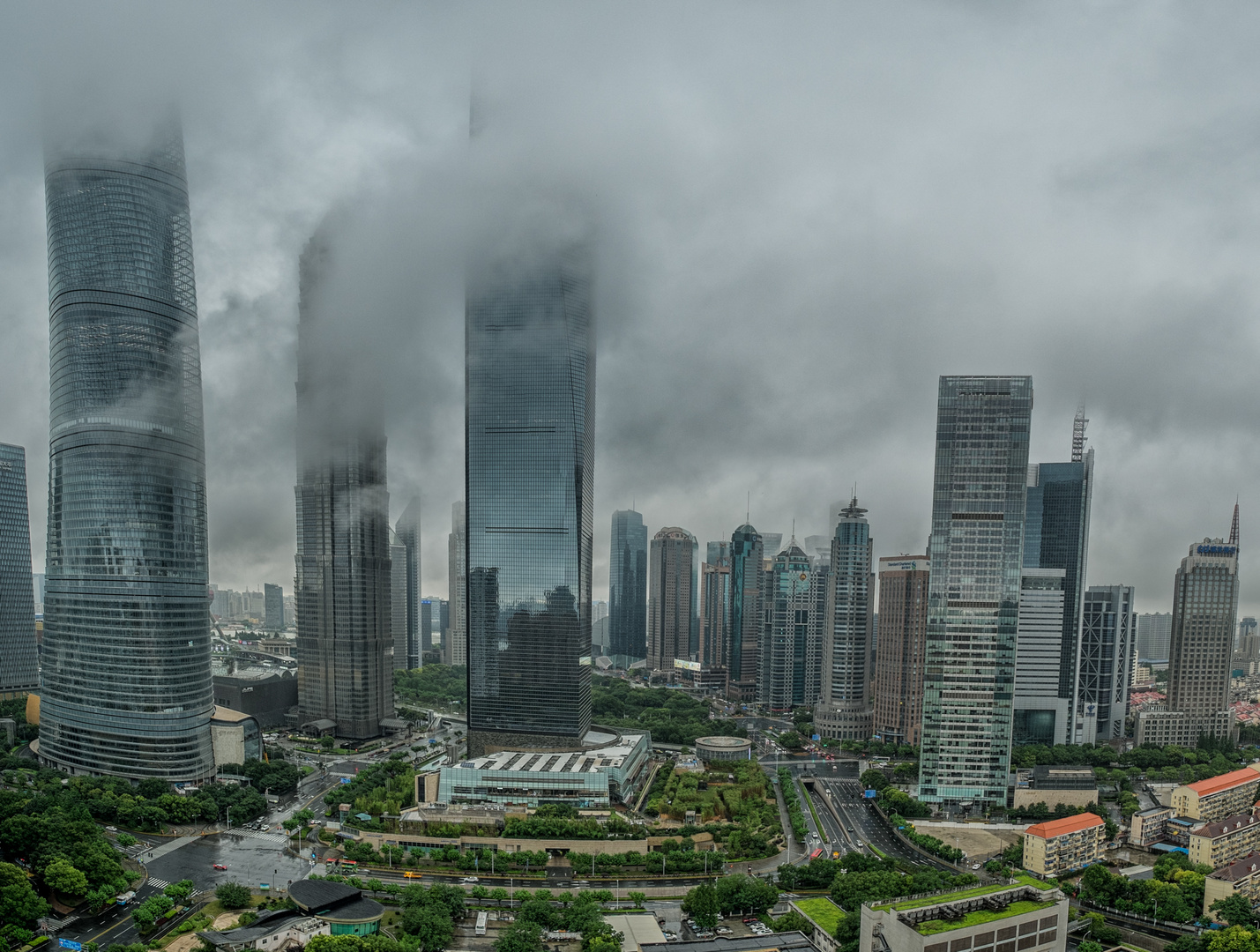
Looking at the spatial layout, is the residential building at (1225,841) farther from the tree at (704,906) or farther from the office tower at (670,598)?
the office tower at (670,598)

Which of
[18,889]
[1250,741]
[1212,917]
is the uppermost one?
[18,889]

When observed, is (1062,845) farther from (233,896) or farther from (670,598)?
(670,598)

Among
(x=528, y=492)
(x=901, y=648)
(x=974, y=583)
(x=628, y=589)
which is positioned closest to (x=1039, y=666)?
(x=901, y=648)

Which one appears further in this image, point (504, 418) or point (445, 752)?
point (445, 752)

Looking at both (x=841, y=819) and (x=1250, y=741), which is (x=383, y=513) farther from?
(x=1250, y=741)

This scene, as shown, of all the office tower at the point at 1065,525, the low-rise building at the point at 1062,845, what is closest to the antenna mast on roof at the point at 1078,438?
the office tower at the point at 1065,525

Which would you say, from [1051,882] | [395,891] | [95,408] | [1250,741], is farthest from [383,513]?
[1250,741]
